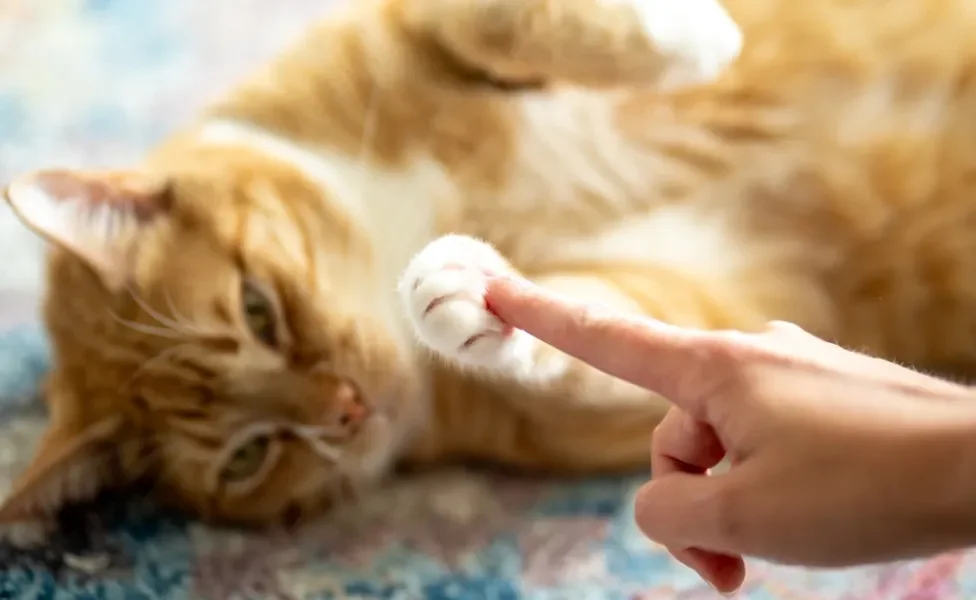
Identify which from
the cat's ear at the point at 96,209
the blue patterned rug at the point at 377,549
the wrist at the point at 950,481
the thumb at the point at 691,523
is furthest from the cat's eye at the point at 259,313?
the wrist at the point at 950,481

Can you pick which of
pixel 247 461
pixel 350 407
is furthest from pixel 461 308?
pixel 247 461

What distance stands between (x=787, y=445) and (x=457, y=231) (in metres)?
0.71

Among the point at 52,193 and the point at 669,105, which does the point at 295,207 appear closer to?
the point at 52,193

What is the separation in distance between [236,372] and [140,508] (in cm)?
22

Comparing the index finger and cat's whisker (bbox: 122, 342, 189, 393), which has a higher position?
cat's whisker (bbox: 122, 342, 189, 393)

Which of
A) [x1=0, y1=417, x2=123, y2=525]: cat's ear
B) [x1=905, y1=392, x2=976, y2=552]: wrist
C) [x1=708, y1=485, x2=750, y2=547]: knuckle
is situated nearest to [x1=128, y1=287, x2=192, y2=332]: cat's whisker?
[x1=0, y1=417, x2=123, y2=525]: cat's ear

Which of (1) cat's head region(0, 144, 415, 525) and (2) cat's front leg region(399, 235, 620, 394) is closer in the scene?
(2) cat's front leg region(399, 235, 620, 394)

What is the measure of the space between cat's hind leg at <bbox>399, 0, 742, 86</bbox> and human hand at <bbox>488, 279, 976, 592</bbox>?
1.56 feet

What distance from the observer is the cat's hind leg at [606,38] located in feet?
3.13

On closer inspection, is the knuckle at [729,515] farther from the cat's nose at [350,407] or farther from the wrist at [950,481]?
the cat's nose at [350,407]

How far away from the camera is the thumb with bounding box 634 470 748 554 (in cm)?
46

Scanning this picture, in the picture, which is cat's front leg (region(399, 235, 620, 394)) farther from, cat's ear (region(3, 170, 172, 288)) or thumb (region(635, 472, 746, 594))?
cat's ear (region(3, 170, 172, 288))

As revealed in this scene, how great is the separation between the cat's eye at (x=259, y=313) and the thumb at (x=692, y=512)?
609 mm

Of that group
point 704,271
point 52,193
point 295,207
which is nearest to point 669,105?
point 704,271
